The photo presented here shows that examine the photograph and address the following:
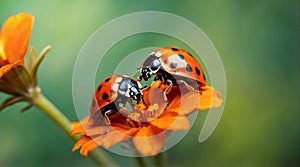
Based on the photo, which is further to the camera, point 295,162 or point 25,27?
point 295,162

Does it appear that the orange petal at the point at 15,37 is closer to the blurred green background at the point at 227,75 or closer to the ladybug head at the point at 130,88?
the ladybug head at the point at 130,88

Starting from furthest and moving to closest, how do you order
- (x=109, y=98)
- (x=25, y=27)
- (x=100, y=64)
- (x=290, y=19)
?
(x=290, y=19) → (x=100, y=64) → (x=25, y=27) → (x=109, y=98)

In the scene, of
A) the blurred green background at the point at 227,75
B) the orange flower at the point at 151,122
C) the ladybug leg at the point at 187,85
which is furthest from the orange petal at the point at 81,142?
the blurred green background at the point at 227,75

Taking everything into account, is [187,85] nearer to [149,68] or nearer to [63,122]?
[149,68]

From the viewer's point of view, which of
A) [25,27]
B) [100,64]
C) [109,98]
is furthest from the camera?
[100,64]

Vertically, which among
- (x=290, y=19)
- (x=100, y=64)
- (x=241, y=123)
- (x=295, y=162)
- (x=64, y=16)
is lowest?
(x=295, y=162)

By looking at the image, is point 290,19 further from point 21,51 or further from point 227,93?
point 21,51

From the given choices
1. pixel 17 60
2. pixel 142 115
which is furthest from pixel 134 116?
pixel 17 60

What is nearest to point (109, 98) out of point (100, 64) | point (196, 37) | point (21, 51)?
point (21, 51)
